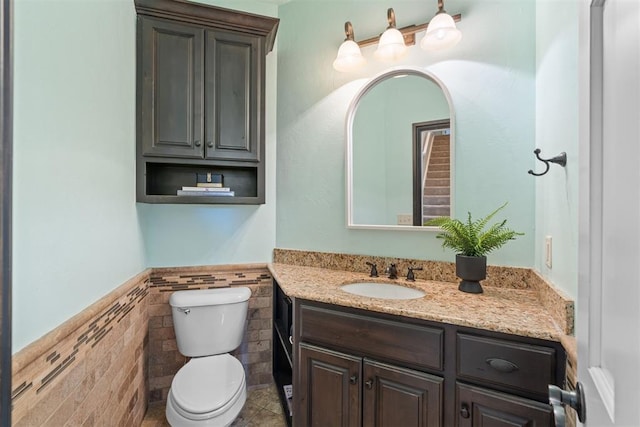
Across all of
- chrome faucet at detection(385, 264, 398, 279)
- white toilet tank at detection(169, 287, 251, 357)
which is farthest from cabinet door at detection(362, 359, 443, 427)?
white toilet tank at detection(169, 287, 251, 357)

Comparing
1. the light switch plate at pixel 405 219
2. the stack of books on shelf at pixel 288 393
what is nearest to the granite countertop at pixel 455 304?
the light switch plate at pixel 405 219

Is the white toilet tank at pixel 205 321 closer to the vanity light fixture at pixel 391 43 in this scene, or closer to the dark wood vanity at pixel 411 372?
the dark wood vanity at pixel 411 372

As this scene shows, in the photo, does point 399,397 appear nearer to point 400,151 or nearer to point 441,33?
point 400,151

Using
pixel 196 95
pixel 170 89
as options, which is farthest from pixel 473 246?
pixel 170 89

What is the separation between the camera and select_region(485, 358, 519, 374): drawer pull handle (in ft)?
3.29

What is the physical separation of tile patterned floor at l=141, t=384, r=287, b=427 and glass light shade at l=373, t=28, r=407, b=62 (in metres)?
2.25

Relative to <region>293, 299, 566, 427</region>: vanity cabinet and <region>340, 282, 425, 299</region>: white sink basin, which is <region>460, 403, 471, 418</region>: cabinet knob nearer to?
<region>293, 299, 566, 427</region>: vanity cabinet

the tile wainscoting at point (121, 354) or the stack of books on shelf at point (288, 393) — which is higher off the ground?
the tile wainscoting at point (121, 354)

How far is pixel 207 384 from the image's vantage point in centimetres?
158

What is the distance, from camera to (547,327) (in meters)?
0.99

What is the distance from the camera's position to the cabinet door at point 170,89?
67.1 inches

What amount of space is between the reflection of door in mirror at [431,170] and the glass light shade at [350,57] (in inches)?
21.4

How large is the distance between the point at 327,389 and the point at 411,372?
0.41 metres

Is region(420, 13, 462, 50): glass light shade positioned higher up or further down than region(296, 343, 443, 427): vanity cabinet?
higher up
